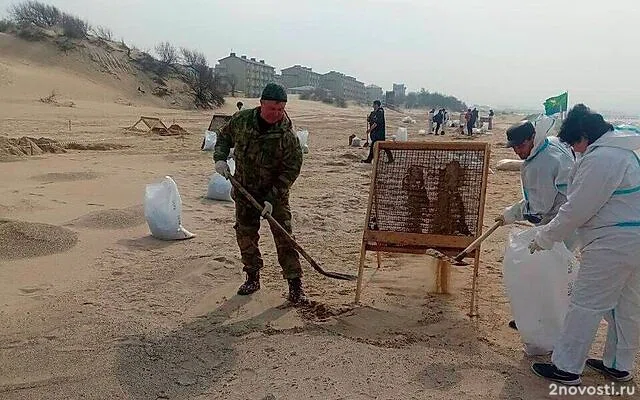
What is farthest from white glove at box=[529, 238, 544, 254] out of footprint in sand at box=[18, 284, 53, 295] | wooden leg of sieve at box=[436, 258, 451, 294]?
footprint in sand at box=[18, 284, 53, 295]

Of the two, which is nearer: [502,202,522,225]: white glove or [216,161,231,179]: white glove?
[502,202,522,225]: white glove

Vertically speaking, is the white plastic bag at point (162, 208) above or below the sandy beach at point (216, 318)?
above

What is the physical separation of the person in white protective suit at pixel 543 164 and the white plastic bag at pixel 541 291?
1.04 ft

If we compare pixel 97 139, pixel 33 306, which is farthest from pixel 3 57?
pixel 33 306

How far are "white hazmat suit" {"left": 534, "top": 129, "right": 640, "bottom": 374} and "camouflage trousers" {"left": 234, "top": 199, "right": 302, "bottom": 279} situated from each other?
187 centimetres

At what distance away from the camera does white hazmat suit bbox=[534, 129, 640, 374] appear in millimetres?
2951

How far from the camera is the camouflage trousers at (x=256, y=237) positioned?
14.3ft

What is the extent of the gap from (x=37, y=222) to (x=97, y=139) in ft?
36.1

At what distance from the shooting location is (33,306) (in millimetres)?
4082

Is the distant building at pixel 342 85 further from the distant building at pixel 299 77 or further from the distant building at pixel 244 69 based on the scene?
the distant building at pixel 244 69

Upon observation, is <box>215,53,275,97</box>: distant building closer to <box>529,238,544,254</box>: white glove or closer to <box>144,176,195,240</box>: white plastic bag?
<box>144,176,195,240</box>: white plastic bag

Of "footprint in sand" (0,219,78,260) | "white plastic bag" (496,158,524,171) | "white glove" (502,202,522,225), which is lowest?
"white plastic bag" (496,158,524,171)

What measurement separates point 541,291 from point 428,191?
1.38 meters

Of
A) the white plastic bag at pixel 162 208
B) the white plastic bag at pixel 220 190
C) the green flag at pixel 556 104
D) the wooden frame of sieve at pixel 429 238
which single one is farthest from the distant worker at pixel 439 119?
the wooden frame of sieve at pixel 429 238
